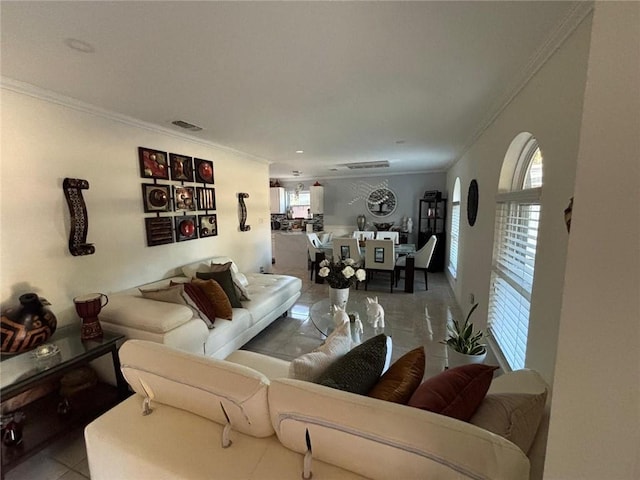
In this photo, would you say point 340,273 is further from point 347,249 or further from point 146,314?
point 347,249

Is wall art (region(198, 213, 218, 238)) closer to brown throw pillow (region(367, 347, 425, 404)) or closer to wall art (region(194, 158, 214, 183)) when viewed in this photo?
wall art (region(194, 158, 214, 183))

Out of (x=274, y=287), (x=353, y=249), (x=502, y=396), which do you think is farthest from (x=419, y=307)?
(x=502, y=396)

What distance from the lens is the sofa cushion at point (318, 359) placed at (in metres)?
1.15

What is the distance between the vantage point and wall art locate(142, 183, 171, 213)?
2881mm

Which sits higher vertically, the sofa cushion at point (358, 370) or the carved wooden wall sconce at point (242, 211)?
the carved wooden wall sconce at point (242, 211)

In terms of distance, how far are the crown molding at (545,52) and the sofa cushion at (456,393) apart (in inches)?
62.9

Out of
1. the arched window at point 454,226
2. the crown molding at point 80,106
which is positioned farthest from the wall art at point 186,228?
the arched window at point 454,226

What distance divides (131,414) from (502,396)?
157 cm

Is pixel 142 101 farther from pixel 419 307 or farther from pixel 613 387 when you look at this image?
pixel 419 307

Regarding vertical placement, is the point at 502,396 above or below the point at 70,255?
below

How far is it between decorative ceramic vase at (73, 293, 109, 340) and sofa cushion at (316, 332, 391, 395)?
A: 1.87 meters

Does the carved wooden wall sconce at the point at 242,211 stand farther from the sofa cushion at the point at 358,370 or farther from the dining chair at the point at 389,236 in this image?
the sofa cushion at the point at 358,370

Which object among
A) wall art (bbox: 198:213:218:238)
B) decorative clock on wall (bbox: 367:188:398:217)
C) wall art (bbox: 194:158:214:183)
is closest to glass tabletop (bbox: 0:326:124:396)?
wall art (bbox: 198:213:218:238)

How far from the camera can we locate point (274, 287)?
3.45 m
